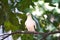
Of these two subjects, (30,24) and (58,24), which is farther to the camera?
(58,24)

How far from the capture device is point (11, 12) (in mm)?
1640

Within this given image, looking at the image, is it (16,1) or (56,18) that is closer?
(56,18)

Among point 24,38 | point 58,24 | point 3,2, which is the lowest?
point 24,38

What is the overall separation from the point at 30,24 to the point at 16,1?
0.52 metres

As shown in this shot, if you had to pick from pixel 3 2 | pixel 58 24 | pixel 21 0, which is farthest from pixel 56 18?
pixel 3 2

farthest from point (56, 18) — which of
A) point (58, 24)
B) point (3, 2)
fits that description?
point (3, 2)

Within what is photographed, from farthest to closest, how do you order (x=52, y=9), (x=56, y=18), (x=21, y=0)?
(x=21, y=0) → (x=56, y=18) → (x=52, y=9)

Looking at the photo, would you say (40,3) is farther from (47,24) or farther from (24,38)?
(24,38)

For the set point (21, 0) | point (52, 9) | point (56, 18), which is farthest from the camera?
point (21, 0)

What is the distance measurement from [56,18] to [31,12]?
0.15 meters

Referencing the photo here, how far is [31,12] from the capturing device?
1188 mm

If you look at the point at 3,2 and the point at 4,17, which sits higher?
the point at 3,2

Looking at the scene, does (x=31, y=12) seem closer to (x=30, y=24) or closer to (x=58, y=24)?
(x=30, y=24)

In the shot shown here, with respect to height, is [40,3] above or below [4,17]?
above
